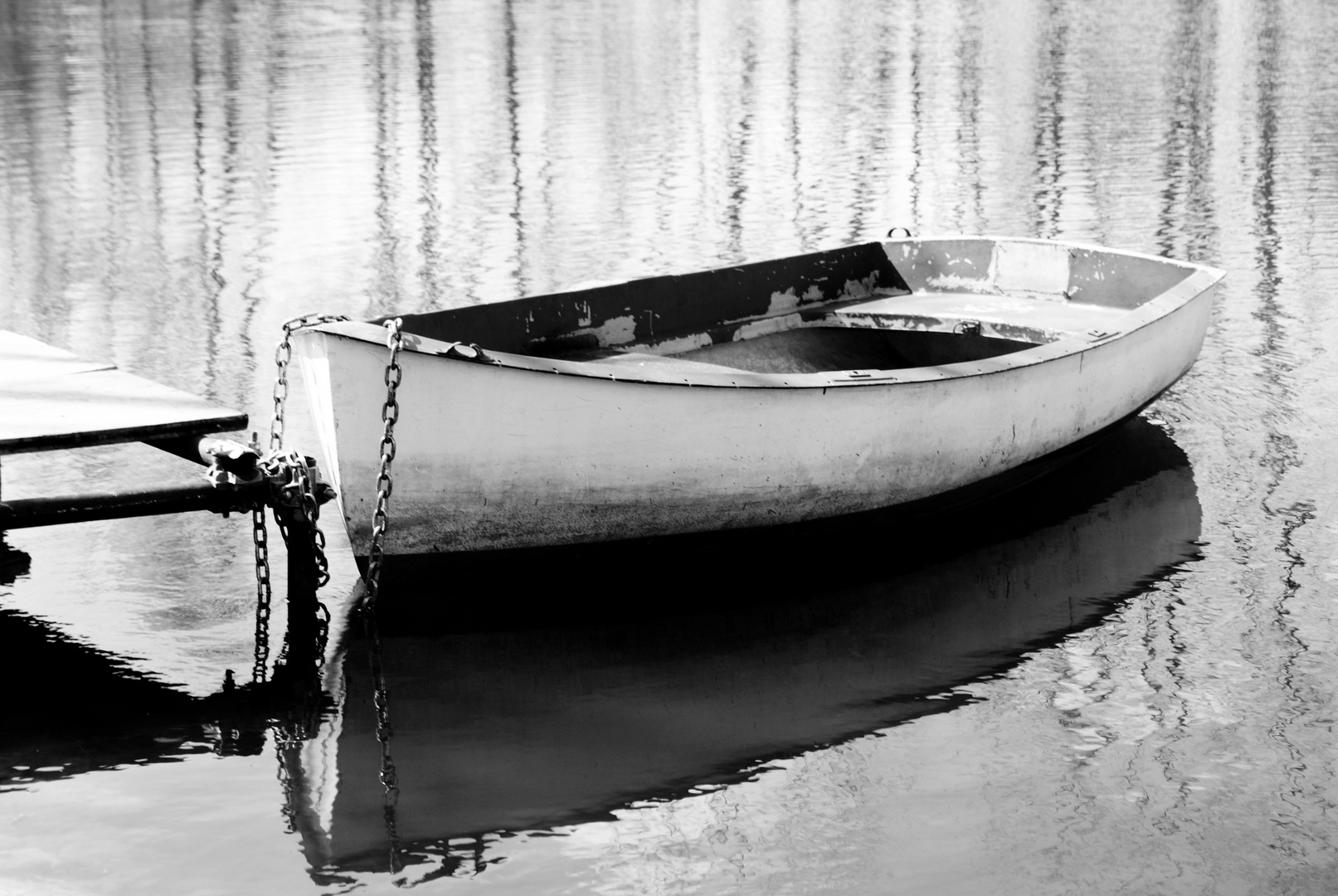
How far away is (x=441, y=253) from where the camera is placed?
15.0m

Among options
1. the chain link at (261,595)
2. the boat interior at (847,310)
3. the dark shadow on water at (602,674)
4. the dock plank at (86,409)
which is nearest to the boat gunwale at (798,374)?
the boat interior at (847,310)

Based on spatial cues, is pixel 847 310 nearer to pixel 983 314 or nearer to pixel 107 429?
pixel 983 314

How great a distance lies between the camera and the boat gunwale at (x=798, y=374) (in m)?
6.48

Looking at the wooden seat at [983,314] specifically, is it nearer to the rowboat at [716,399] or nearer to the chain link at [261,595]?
the rowboat at [716,399]

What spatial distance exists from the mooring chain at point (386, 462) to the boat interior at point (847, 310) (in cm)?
133

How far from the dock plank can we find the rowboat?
0.53 m

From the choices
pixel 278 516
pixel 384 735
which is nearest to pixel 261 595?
pixel 278 516

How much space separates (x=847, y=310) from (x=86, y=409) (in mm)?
4618

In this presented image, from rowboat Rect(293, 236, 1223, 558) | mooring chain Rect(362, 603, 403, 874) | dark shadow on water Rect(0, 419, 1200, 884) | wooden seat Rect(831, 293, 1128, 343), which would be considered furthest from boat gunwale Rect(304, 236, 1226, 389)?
mooring chain Rect(362, 603, 403, 874)

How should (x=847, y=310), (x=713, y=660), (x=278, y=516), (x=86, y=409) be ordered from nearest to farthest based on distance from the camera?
1. (x=713, y=660)
2. (x=278, y=516)
3. (x=86, y=409)
4. (x=847, y=310)

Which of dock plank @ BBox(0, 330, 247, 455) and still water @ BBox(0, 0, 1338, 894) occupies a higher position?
dock plank @ BBox(0, 330, 247, 455)

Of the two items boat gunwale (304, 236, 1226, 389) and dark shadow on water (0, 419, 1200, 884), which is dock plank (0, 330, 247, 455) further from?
dark shadow on water (0, 419, 1200, 884)

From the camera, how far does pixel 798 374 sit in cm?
744

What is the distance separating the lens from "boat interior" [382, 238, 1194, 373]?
336 inches
